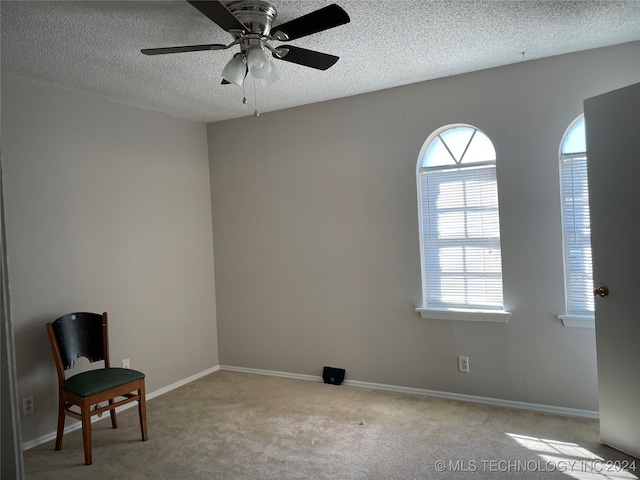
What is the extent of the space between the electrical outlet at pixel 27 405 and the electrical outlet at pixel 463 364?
306 centimetres

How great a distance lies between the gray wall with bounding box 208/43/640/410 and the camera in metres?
3.24

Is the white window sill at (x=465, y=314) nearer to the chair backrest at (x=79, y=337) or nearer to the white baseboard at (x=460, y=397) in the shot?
the white baseboard at (x=460, y=397)

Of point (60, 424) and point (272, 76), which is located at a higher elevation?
point (272, 76)

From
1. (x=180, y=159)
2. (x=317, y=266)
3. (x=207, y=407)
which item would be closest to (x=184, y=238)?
(x=180, y=159)

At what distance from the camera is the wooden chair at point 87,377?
2850 millimetres

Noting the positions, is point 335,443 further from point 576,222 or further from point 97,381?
point 576,222

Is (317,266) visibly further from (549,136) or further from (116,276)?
(549,136)

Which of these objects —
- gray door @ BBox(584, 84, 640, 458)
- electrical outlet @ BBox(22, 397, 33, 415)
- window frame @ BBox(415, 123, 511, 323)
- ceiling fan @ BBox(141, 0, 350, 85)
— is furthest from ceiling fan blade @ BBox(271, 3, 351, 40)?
electrical outlet @ BBox(22, 397, 33, 415)

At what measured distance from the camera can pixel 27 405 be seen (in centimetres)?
310

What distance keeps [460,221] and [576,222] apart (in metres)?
0.80

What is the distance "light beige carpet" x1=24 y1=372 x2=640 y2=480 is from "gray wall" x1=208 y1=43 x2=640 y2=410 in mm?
355

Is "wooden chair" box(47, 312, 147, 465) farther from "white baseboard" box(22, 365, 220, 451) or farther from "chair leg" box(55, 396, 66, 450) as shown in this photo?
"white baseboard" box(22, 365, 220, 451)

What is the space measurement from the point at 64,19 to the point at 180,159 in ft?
6.88

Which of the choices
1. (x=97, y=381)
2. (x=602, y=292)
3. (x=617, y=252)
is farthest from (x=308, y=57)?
(x=97, y=381)
